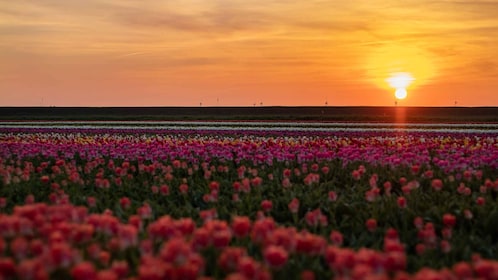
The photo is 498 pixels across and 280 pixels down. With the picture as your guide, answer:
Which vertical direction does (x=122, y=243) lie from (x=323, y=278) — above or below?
above

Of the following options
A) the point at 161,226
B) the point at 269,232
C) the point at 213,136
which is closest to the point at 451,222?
the point at 269,232

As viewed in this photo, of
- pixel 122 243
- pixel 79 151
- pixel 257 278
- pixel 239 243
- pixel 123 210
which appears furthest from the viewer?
pixel 79 151

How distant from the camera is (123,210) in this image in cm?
871

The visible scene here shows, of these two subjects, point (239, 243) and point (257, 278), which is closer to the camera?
point (257, 278)

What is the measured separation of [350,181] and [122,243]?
693cm

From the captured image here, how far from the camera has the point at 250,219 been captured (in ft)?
26.8

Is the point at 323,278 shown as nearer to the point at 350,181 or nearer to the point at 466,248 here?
the point at 466,248

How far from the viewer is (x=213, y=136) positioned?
23500 mm

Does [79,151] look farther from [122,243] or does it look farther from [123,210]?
[122,243]

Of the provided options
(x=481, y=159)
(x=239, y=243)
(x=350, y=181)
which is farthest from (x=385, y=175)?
(x=239, y=243)

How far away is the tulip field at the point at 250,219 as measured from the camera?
4043 millimetres

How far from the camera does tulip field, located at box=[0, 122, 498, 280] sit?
4.04 meters

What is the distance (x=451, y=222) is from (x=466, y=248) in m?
1.15

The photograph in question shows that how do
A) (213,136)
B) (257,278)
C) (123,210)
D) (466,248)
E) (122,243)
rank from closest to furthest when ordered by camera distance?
(257,278)
(122,243)
(466,248)
(123,210)
(213,136)
